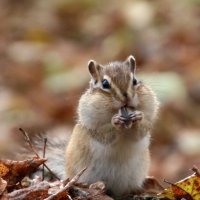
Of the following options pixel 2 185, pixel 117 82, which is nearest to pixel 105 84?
pixel 117 82

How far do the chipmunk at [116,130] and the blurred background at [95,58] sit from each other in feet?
9.50

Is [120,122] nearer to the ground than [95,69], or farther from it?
nearer to the ground

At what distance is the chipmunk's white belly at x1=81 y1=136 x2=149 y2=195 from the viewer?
17.4 ft

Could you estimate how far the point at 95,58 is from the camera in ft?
41.5

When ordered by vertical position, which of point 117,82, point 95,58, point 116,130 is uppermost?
point 95,58

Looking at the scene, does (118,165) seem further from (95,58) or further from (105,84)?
(95,58)

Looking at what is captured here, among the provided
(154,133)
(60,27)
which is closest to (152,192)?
(154,133)

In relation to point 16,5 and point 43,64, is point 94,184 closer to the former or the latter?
point 43,64

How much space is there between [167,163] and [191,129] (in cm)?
83

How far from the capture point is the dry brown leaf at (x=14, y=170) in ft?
16.1

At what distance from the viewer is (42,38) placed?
14195 millimetres

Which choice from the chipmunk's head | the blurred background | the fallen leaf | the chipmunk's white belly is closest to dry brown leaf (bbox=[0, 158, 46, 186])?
the chipmunk's white belly

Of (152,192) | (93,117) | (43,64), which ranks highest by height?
(43,64)

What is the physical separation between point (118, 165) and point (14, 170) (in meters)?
0.67
